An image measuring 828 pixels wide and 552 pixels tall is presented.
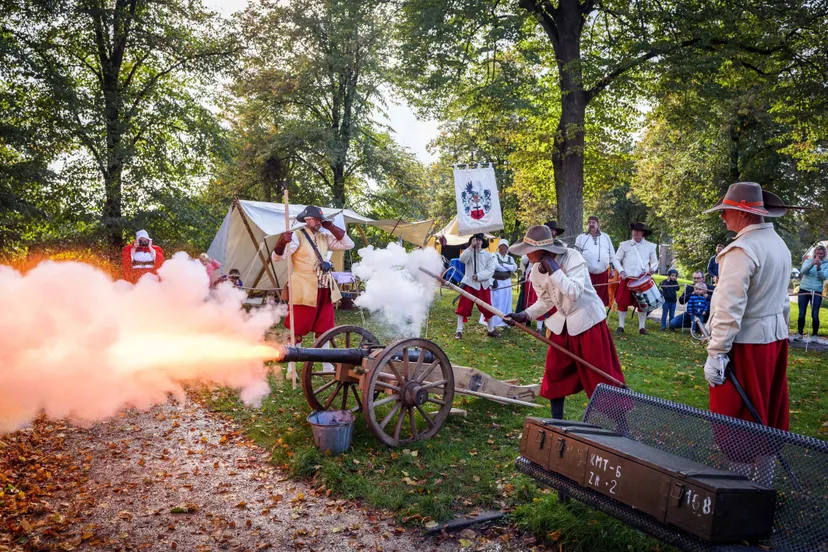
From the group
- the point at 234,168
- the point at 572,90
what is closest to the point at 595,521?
the point at 572,90

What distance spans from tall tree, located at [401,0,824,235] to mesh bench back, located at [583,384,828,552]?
1164 centimetres

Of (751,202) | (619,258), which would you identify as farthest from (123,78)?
(751,202)

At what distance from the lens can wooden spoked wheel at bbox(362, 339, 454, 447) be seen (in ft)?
17.6

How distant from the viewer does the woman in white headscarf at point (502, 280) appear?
12789mm

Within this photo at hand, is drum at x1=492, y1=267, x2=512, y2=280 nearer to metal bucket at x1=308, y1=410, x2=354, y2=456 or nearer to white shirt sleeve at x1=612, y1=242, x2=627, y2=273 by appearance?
white shirt sleeve at x1=612, y1=242, x2=627, y2=273

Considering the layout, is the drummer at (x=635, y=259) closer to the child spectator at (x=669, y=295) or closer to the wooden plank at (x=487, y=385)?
the child spectator at (x=669, y=295)

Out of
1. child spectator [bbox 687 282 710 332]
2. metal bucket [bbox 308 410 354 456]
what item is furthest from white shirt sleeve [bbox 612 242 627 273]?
metal bucket [bbox 308 410 354 456]

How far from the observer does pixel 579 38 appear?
15406mm

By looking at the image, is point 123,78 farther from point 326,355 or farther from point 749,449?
point 749,449

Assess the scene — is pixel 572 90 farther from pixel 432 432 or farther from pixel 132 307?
pixel 132 307

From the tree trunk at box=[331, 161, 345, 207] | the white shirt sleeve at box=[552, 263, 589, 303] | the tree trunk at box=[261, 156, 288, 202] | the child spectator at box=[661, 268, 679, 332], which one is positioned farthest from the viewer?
the tree trunk at box=[331, 161, 345, 207]

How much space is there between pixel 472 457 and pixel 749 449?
2.70 meters

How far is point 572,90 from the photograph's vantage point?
14891mm

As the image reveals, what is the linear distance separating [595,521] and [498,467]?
4.45ft
